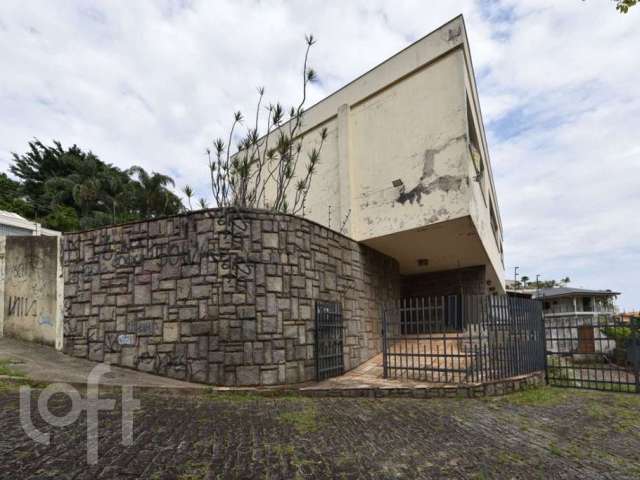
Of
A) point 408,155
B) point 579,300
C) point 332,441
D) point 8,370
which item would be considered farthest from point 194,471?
point 579,300

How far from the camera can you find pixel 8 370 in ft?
22.1

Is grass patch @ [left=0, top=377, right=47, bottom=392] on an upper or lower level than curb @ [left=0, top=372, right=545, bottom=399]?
upper

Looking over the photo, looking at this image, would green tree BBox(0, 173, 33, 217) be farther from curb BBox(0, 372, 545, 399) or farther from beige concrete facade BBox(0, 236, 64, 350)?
curb BBox(0, 372, 545, 399)

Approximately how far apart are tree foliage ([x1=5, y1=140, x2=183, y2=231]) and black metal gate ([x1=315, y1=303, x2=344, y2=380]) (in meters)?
14.3

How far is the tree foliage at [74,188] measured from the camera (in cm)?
2114

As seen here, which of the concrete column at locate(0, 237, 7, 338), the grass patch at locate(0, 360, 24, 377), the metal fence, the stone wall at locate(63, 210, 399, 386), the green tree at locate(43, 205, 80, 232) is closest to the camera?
the grass patch at locate(0, 360, 24, 377)

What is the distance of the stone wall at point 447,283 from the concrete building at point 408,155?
1.92 meters

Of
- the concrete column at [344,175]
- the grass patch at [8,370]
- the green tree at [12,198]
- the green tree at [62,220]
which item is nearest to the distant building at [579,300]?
the concrete column at [344,175]

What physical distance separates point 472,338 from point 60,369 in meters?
7.13

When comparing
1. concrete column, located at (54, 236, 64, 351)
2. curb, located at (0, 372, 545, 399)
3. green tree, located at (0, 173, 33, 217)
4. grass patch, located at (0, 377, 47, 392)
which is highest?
green tree, located at (0, 173, 33, 217)

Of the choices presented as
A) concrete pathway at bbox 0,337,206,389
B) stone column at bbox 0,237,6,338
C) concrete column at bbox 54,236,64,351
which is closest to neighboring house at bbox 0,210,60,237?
stone column at bbox 0,237,6,338

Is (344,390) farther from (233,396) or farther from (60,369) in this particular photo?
(60,369)

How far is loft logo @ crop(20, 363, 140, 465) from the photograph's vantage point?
4039mm

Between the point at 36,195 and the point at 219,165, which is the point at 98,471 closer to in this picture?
the point at 219,165
